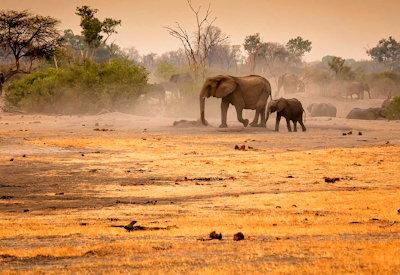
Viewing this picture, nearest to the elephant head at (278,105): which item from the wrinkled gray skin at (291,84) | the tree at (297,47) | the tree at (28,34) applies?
the tree at (28,34)

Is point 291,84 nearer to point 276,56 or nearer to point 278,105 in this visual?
point 276,56

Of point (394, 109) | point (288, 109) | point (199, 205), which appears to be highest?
point (288, 109)

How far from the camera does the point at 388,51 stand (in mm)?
129375

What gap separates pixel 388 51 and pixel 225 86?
93410 mm

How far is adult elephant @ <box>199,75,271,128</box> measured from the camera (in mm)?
40750

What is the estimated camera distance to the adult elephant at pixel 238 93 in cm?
4075

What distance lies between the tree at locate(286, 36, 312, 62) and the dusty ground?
8067 cm

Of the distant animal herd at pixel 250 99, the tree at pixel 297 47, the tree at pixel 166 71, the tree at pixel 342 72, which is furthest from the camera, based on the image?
the tree at pixel 297 47

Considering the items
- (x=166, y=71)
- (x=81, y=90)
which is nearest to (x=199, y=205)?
(x=81, y=90)

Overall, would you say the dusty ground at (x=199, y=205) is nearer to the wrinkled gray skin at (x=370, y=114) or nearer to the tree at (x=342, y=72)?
the wrinkled gray skin at (x=370, y=114)

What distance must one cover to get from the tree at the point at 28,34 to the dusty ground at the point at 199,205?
23255 mm

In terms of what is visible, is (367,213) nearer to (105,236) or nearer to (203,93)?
(105,236)

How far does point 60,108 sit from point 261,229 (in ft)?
137

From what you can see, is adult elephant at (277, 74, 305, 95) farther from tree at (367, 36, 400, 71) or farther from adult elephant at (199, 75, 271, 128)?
tree at (367, 36, 400, 71)
